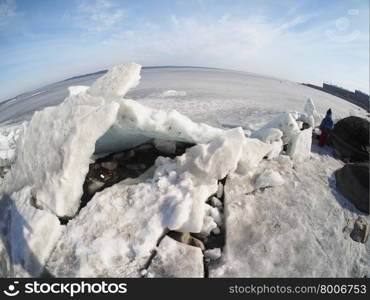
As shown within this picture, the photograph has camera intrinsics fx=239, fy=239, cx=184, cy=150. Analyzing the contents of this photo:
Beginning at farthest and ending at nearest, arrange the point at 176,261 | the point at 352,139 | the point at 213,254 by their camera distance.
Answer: the point at 352,139 → the point at 213,254 → the point at 176,261

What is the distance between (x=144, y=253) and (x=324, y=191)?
2910mm

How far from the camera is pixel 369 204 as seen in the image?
353 centimetres

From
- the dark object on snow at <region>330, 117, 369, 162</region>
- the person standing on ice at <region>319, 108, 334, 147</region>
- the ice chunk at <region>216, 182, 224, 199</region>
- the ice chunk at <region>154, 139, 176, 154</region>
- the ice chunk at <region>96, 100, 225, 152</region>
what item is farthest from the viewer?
the person standing on ice at <region>319, 108, 334, 147</region>

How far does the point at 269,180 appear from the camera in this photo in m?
3.57

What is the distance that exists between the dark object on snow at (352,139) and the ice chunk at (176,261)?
4.15 meters

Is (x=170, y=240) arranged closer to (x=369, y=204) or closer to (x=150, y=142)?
(x=150, y=142)

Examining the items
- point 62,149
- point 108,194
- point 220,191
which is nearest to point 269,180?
point 220,191

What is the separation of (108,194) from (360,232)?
11.2ft

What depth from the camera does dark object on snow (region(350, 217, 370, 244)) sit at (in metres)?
3.14

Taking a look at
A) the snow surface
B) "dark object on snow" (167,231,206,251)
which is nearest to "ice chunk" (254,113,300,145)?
the snow surface

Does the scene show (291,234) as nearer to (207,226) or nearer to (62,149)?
(207,226)

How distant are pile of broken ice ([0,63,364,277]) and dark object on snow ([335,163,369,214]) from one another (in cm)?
114

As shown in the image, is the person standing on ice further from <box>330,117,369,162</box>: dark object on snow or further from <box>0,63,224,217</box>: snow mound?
<box>0,63,224,217</box>: snow mound

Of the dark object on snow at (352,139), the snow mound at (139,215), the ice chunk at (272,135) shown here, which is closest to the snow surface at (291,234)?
the snow mound at (139,215)
